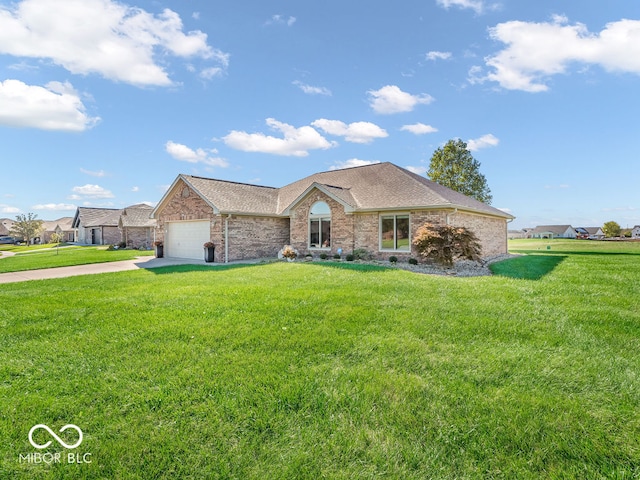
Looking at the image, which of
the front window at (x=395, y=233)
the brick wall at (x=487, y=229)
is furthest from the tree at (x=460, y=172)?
the front window at (x=395, y=233)

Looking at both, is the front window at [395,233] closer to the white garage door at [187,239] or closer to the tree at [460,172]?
the white garage door at [187,239]

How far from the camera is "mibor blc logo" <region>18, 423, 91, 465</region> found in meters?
3.05

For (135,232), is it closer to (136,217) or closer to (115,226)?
(136,217)

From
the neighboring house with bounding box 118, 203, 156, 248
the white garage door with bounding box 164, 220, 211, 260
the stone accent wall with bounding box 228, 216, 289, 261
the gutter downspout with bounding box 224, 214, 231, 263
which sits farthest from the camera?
the neighboring house with bounding box 118, 203, 156, 248

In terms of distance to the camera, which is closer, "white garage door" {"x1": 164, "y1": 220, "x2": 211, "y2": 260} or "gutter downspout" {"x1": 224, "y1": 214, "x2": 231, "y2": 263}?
"gutter downspout" {"x1": 224, "y1": 214, "x2": 231, "y2": 263}

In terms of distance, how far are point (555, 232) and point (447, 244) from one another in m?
107

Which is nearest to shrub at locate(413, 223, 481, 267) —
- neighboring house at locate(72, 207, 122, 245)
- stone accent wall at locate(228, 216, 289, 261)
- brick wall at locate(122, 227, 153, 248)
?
stone accent wall at locate(228, 216, 289, 261)

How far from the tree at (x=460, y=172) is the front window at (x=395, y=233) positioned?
23915 millimetres

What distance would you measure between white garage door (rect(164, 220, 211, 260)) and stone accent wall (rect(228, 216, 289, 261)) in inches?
68.6

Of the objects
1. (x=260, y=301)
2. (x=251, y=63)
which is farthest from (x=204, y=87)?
(x=260, y=301)

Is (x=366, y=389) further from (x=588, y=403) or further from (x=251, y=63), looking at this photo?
(x=251, y=63)

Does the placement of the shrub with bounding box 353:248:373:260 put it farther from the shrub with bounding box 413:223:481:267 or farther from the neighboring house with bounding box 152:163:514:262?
the shrub with bounding box 413:223:481:267

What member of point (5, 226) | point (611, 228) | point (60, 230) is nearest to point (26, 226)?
point (60, 230)

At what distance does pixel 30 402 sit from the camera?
388cm
